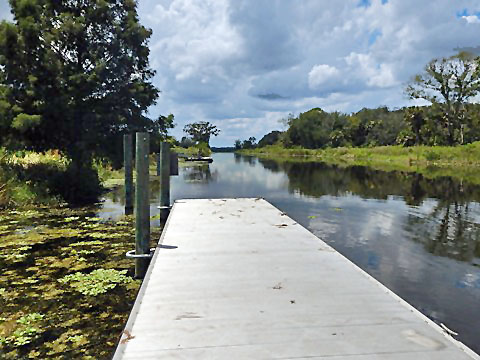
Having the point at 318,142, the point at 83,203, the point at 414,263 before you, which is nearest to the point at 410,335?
the point at 414,263

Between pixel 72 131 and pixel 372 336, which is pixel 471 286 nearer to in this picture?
pixel 372 336

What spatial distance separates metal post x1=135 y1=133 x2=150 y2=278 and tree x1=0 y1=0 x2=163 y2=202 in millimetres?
10168

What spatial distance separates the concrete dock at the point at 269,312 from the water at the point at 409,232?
2033 mm

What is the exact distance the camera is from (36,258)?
25.2ft

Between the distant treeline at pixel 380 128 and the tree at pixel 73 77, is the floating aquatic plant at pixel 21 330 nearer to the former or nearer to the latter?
the tree at pixel 73 77

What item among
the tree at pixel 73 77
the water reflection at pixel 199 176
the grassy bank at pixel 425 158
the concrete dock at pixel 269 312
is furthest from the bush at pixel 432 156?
the concrete dock at pixel 269 312

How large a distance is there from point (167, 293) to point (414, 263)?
6.17 meters

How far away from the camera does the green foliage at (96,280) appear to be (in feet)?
20.1

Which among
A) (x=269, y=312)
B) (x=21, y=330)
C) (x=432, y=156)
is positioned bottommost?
(x=21, y=330)

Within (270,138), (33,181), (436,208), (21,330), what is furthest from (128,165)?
(270,138)

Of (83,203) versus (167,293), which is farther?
(83,203)

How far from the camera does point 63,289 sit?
6.11 m

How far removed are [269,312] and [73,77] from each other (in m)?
14.3

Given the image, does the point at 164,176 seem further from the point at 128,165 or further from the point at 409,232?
the point at 409,232
